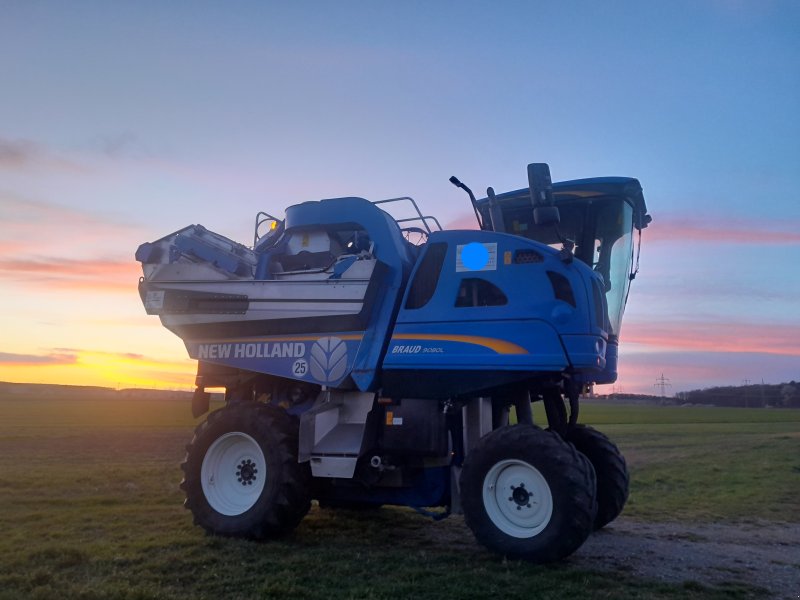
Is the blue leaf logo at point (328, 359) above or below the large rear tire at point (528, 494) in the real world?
above

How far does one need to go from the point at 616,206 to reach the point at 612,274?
0.89 m

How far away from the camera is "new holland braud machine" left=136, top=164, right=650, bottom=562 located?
316 inches

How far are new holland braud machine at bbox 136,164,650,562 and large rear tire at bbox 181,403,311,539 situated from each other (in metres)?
0.02

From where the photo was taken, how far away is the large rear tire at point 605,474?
9789 mm

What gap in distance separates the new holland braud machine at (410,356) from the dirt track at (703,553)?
70 cm

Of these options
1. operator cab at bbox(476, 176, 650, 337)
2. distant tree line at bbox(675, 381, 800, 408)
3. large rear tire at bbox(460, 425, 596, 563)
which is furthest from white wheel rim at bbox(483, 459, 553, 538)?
distant tree line at bbox(675, 381, 800, 408)

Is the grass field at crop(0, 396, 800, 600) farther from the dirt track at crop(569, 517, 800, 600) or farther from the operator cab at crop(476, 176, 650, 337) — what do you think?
the operator cab at crop(476, 176, 650, 337)

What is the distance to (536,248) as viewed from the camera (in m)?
8.59

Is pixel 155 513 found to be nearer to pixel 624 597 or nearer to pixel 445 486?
pixel 445 486

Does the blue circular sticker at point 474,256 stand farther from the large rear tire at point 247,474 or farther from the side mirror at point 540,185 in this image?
the large rear tire at point 247,474

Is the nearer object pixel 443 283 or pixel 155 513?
pixel 443 283

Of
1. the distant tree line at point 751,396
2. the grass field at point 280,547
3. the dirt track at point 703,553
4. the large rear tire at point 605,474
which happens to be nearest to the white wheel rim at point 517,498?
the grass field at point 280,547

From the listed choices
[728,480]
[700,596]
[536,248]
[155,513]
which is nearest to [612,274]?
[536,248]

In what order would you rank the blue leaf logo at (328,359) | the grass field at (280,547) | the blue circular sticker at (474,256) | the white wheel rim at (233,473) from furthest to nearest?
the white wheel rim at (233,473) < the blue leaf logo at (328,359) < the blue circular sticker at (474,256) < the grass field at (280,547)
